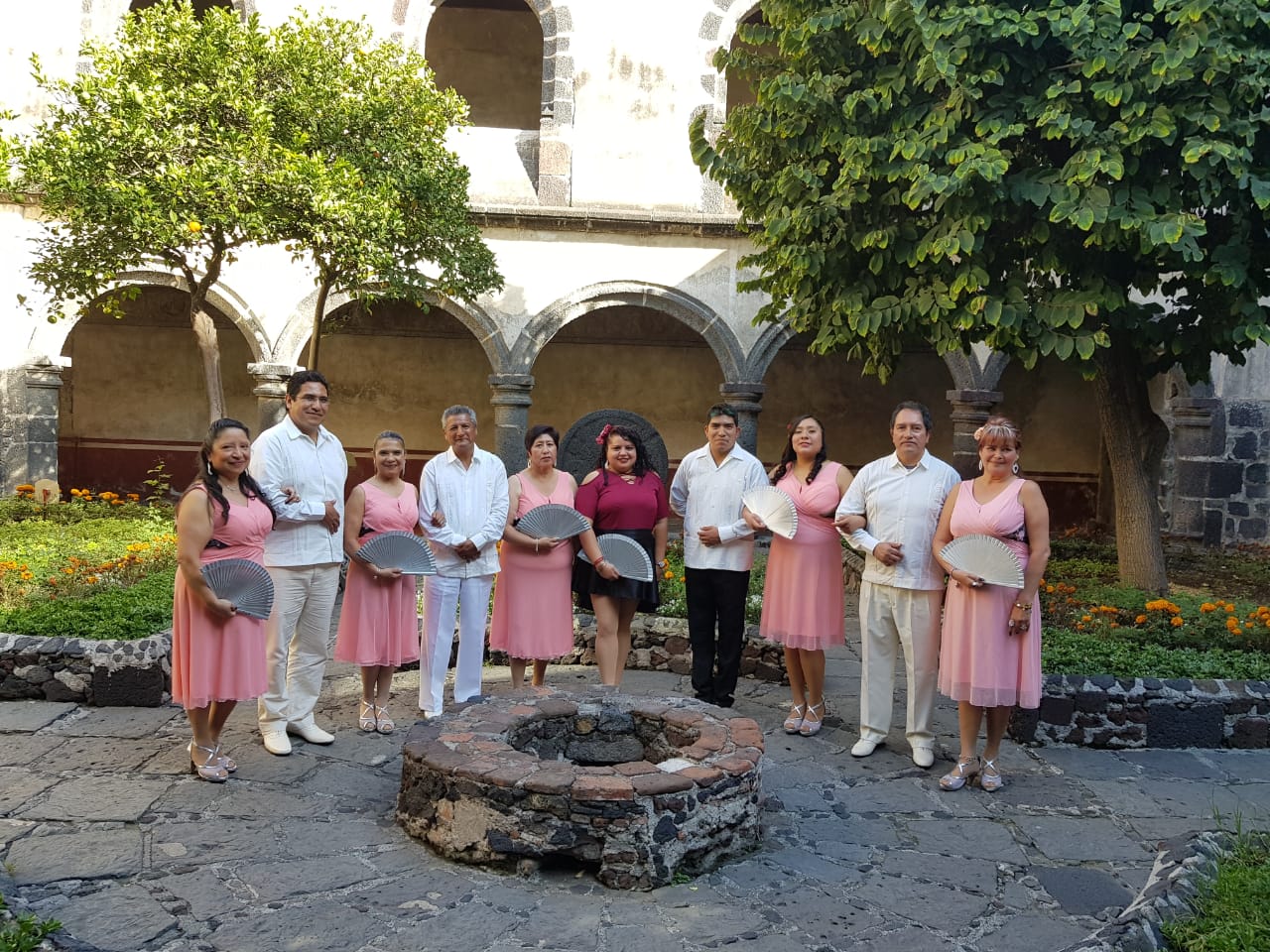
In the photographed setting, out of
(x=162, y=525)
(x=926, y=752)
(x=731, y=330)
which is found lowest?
(x=926, y=752)

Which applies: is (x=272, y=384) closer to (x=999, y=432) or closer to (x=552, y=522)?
(x=552, y=522)

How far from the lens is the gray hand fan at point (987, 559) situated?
457 centimetres

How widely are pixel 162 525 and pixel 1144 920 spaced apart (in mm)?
8738

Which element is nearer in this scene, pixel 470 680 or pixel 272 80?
pixel 470 680

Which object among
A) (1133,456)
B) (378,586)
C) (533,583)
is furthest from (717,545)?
(1133,456)

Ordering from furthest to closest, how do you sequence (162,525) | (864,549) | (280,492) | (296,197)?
(162,525) < (296,197) < (864,549) < (280,492)

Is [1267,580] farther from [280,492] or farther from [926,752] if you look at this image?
[280,492]

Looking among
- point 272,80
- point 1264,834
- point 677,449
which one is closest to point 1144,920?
point 1264,834

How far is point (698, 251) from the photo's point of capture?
12.4 metres

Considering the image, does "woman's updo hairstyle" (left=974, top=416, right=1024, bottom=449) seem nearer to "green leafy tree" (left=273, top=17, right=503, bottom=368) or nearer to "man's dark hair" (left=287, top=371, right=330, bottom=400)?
"man's dark hair" (left=287, top=371, right=330, bottom=400)

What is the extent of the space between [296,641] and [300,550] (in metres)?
0.49

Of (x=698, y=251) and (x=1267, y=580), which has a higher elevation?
(x=698, y=251)

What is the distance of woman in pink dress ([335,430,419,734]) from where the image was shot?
17.1 feet

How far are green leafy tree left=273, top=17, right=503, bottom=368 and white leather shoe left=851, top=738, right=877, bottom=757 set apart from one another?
5610 millimetres
